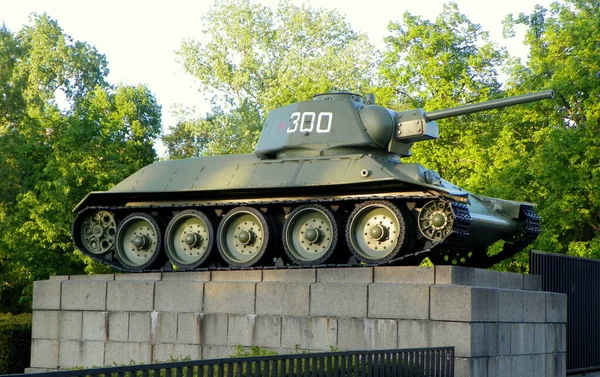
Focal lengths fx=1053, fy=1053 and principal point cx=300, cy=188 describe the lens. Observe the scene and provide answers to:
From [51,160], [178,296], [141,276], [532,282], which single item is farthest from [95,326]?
[51,160]

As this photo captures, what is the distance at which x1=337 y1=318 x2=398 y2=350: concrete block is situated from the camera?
54.2 ft

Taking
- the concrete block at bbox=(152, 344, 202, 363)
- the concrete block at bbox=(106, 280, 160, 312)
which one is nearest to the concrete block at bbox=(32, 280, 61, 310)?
the concrete block at bbox=(106, 280, 160, 312)

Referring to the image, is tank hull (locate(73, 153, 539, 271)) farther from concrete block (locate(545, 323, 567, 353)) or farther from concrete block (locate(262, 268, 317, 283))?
concrete block (locate(545, 323, 567, 353))

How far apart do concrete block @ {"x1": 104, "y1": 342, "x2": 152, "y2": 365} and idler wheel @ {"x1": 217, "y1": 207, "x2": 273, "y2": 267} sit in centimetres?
216

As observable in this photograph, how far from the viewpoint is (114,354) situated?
1897 centimetres

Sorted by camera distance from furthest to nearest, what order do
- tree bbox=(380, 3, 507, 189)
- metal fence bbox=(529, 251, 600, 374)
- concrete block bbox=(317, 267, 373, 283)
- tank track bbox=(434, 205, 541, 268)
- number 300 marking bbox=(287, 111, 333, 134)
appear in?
1. tree bbox=(380, 3, 507, 189)
2. tank track bbox=(434, 205, 541, 268)
3. number 300 marking bbox=(287, 111, 333, 134)
4. metal fence bbox=(529, 251, 600, 374)
5. concrete block bbox=(317, 267, 373, 283)

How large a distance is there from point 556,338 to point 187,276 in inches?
265

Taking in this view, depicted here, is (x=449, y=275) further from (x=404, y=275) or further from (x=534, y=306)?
(x=534, y=306)

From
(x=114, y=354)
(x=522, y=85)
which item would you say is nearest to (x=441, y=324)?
(x=114, y=354)

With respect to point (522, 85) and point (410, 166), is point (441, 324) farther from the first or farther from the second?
point (522, 85)

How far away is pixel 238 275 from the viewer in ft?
60.7

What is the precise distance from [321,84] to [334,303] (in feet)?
95.2

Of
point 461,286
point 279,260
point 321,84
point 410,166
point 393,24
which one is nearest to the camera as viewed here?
point 461,286

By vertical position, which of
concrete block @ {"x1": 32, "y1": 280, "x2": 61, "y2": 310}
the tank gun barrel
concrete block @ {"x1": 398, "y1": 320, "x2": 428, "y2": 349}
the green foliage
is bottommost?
the green foliage
